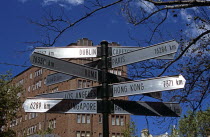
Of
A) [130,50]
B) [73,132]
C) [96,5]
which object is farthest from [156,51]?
[73,132]

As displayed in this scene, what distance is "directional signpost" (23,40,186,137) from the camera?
4727 mm

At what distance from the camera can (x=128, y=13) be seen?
6.24 meters

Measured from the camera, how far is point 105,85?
16.4ft

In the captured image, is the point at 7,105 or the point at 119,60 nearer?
the point at 119,60

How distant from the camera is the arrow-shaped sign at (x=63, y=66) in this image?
4.50 meters

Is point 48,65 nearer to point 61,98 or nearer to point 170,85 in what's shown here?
point 61,98

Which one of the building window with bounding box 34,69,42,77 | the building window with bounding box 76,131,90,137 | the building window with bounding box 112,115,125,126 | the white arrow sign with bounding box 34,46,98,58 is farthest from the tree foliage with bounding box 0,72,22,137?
the building window with bounding box 34,69,42,77

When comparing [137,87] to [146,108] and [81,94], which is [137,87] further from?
[81,94]

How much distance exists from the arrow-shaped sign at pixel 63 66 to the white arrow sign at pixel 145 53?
38 centimetres

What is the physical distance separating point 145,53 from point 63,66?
126cm

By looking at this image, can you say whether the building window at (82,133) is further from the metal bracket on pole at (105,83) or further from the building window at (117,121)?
the metal bracket on pole at (105,83)

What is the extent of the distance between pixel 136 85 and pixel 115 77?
485mm

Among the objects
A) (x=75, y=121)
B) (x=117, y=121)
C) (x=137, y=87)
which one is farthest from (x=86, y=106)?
(x=117, y=121)

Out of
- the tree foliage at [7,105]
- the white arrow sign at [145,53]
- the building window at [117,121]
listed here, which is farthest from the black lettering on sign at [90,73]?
the building window at [117,121]
